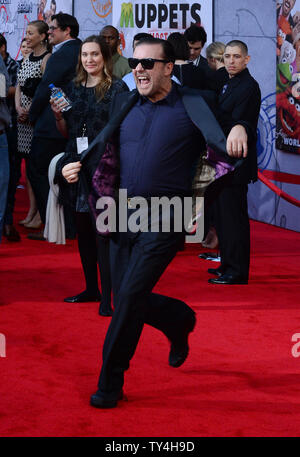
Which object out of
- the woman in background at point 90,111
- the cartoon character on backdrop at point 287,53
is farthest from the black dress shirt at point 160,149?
the cartoon character on backdrop at point 287,53

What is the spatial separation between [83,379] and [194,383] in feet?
2.07

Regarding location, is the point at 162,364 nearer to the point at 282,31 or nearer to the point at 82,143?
the point at 82,143

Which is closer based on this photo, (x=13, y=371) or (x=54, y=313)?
(x=13, y=371)

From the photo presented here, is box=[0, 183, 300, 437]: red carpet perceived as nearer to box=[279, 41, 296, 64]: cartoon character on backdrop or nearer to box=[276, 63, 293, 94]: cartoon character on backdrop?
box=[276, 63, 293, 94]: cartoon character on backdrop

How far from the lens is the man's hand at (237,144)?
423 cm

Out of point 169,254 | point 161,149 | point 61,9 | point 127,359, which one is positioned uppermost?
point 61,9

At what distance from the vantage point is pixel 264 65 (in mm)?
10883

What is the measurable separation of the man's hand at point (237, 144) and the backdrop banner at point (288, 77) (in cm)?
594

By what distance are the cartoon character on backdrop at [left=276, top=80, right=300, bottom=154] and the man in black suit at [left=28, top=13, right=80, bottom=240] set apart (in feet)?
9.44

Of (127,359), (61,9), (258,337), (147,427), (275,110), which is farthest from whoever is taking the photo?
(61,9)

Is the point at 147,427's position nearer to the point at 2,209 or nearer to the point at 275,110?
the point at 2,209

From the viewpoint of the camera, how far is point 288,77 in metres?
10.2

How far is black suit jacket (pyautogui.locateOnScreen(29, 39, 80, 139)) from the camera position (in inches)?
313

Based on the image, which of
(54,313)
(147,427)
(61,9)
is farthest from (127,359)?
(61,9)
